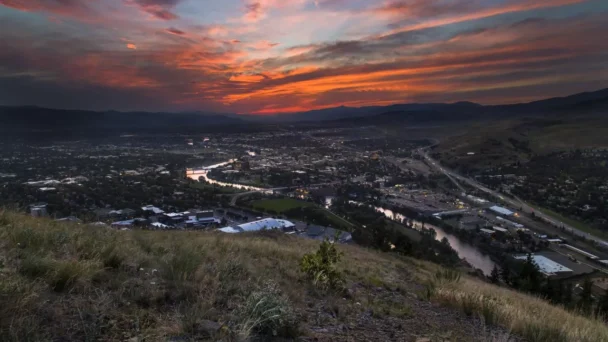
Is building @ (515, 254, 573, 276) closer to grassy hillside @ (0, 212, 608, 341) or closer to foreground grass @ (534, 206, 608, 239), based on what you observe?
foreground grass @ (534, 206, 608, 239)

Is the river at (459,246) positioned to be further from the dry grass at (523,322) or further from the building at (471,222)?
the dry grass at (523,322)

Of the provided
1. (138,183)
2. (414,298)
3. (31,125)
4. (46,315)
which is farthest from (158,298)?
(31,125)

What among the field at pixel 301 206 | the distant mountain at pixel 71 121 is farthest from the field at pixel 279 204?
the distant mountain at pixel 71 121

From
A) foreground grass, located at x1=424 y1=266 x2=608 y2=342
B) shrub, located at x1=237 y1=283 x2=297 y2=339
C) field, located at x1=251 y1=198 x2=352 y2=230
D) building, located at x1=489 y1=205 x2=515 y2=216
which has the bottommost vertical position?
building, located at x1=489 y1=205 x2=515 y2=216

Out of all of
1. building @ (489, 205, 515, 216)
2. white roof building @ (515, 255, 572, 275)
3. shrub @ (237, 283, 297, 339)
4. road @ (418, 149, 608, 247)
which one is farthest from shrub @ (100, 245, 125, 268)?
building @ (489, 205, 515, 216)

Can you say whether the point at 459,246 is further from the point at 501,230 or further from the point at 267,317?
the point at 267,317

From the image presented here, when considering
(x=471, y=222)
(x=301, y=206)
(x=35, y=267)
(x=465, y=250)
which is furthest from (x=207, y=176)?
(x=35, y=267)

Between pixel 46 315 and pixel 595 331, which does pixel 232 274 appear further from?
pixel 595 331
